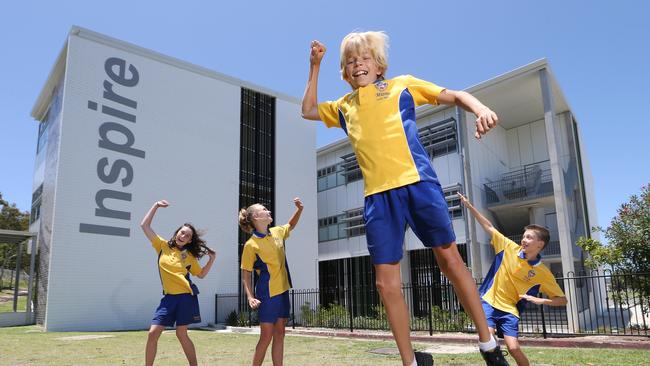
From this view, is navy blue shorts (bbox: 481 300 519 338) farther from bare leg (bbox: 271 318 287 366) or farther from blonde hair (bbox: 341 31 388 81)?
blonde hair (bbox: 341 31 388 81)

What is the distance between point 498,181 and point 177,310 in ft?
60.5

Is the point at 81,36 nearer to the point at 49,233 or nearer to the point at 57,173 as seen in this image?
the point at 57,173

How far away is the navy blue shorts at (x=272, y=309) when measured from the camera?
4.18 meters

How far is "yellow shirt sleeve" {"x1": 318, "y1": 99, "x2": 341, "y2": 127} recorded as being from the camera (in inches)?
113

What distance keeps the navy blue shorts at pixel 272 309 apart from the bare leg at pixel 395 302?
6.77ft

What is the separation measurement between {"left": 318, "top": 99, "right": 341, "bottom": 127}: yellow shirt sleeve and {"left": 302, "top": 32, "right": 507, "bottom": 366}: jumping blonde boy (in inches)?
9.0

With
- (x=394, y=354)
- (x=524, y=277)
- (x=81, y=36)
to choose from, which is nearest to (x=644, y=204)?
(x=394, y=354)

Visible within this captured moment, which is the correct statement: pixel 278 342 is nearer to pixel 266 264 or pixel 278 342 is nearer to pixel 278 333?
pixel 278 333

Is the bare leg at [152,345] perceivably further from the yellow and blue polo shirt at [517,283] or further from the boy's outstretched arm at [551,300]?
the boy's outstretched arm at [551,300]

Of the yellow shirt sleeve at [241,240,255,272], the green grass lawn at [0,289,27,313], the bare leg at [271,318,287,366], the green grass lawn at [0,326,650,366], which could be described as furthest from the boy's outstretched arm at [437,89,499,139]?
the green grass lawn at [0,289,27,313]

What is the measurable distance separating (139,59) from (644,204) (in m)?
18.2

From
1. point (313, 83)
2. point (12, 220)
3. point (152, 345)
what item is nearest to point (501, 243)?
point (313, 83)

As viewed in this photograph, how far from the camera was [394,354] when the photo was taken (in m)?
6.96

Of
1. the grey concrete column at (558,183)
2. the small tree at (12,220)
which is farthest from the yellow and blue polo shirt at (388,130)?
the small tree at (12,220)
